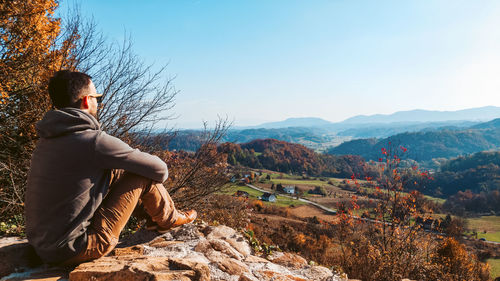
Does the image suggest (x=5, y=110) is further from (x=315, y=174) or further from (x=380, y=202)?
(x=315, y=174)

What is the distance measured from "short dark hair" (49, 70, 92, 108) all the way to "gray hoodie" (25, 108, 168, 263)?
14 centimetres

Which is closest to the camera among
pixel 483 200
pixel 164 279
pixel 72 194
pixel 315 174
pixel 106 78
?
pixel 72 194

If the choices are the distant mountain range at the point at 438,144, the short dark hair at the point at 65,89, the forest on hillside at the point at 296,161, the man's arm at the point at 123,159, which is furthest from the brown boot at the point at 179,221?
the distant mountain range at the point at 438,144

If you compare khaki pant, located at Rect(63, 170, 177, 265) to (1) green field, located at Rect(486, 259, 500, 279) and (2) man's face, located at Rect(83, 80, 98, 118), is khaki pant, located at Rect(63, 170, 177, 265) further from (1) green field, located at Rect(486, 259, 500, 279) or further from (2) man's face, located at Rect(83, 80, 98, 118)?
(1) green field, located at Rect(486, 259, 500, 279)

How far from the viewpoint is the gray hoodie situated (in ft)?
5.83

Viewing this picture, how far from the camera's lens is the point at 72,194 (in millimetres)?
1813

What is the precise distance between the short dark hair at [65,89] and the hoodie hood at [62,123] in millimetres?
138

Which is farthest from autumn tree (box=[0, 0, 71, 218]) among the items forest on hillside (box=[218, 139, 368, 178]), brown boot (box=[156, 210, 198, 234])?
forest on hillside (box=[218, 139, 368, 178])

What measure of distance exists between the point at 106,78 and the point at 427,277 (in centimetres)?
883

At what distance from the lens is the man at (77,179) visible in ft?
5.84

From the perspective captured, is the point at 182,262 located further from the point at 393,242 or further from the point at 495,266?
the point at 495,266

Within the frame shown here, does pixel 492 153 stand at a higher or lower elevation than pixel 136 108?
lower

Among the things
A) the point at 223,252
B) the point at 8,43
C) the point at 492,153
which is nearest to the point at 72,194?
the point at 223,252

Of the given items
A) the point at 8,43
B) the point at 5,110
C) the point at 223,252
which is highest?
the point at 8,43
